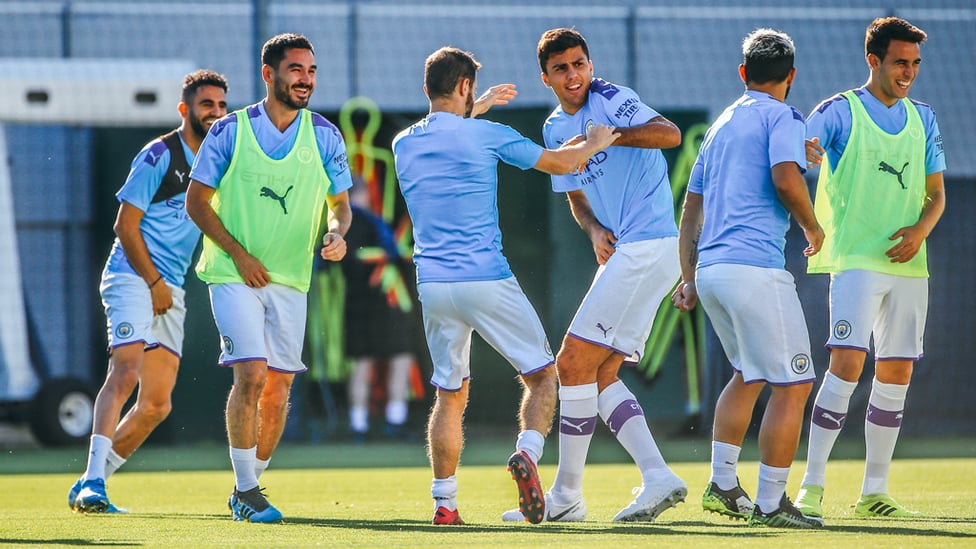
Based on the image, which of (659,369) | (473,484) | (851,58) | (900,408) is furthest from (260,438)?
(851,58)

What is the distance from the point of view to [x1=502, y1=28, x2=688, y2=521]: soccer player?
6.70 m

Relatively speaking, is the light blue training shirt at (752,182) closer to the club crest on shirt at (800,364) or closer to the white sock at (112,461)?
the club crest on shirt at (800,364)

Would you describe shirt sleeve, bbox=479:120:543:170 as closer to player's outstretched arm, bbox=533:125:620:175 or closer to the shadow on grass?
player's outstretched arm, bbox=533:125:620:175

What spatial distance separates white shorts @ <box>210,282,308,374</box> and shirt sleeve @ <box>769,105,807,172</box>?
2403 millimetres

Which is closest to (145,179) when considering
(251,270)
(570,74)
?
(251,270)

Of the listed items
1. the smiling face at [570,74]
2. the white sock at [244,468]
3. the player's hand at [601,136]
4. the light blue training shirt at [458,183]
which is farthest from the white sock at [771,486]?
the white sock at [244,468]

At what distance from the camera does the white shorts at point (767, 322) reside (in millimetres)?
6188

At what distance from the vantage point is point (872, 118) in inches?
281

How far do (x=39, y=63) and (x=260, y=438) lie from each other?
831cm

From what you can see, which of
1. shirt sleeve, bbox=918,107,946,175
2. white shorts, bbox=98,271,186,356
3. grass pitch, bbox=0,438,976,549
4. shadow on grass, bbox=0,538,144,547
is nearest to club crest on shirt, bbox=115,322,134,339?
white shorts, bbox=98,271,186,356

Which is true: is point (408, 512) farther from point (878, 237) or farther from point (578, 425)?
point (878, 237)

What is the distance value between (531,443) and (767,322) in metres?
1.12

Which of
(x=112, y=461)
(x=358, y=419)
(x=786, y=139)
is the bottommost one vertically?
(x=358, y=419)

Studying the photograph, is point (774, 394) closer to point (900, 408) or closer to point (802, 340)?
point (802, 340)
